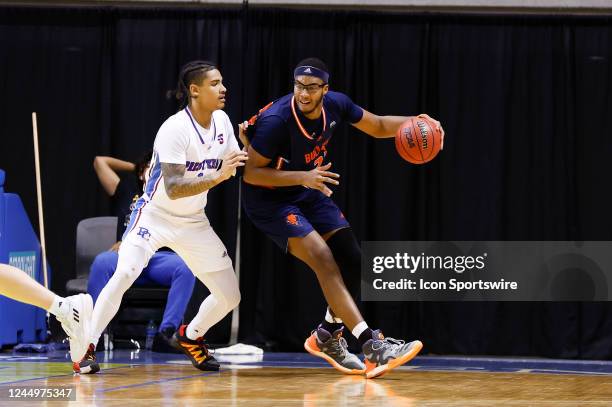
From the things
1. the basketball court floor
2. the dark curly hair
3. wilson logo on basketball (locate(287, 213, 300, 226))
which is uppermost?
the dark curly hair

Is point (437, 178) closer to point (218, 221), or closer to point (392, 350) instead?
point (218, 221)

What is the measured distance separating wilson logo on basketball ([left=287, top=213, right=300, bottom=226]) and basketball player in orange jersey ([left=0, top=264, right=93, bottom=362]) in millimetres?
1165

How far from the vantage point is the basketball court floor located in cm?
429

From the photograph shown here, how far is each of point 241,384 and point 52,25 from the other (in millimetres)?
4609

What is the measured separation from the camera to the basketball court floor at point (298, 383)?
429 centimetres

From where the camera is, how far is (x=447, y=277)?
8.25 m

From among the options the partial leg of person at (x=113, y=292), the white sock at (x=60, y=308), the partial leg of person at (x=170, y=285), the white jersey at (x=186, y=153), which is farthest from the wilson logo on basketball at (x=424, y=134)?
the partial leg of person at (x=170, y=285)

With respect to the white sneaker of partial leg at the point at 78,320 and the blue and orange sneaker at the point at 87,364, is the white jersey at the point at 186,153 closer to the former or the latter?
the white sneaker of partial leg at the point at 78,320

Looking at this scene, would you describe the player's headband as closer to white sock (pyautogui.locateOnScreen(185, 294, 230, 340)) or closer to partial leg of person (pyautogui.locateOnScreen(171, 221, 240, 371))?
partial leg of person (pyautogui.locateOnScreen(171, 221, 240, 371))

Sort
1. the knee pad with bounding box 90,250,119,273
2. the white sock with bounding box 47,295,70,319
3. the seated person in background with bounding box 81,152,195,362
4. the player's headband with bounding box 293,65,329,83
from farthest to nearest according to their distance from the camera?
the knee pad with bounding box 90,250,119,273
the seated person in background with bounding box 81,152,195,362
the player's headband with bounding box 293,65,329,83
the white sock with bounding box 47,295,70,319

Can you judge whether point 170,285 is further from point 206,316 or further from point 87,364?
point 87,364

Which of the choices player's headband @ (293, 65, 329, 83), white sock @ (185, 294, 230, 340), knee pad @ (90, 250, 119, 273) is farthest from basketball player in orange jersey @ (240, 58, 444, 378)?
knee pad @ (90, 250, 119, 273)

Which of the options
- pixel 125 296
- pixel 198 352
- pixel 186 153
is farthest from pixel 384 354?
pixel 125 296

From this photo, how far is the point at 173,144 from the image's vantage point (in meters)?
5.38
